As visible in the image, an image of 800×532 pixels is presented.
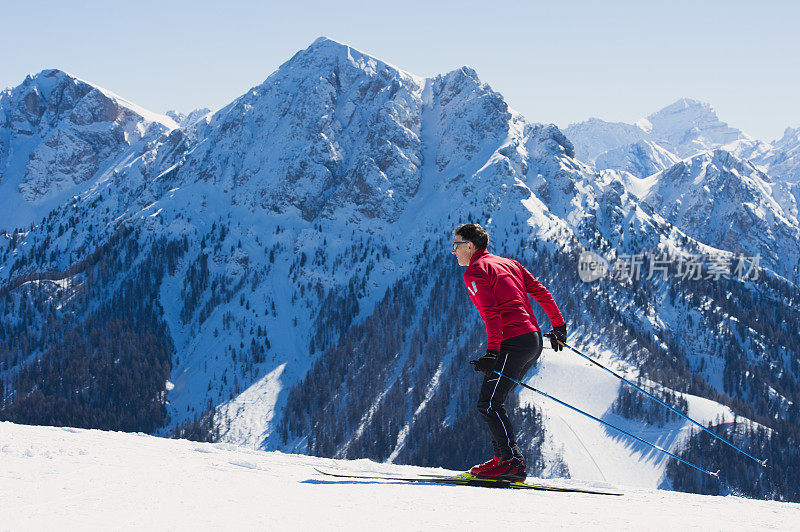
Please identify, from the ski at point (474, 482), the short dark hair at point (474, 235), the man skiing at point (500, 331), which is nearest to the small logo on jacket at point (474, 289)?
the man skiing at point (500, 331)

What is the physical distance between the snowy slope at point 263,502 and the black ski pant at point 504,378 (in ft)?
4.10

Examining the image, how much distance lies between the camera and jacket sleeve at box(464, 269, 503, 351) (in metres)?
10.3

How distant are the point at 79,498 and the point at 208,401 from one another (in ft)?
648

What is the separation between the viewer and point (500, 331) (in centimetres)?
1034

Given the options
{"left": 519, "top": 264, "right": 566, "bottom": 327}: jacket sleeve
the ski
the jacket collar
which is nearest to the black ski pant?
the ski

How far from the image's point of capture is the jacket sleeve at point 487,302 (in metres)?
10.3

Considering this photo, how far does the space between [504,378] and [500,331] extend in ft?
2.64

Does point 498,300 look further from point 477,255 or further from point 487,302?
point 477,255

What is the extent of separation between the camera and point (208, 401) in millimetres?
192000

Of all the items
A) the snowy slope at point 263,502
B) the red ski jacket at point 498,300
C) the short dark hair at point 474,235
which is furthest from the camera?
the short dark hair at point 474,235

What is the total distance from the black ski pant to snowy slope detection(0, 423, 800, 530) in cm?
125

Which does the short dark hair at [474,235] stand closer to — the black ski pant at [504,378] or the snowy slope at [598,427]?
the black ski pant at [504,378]

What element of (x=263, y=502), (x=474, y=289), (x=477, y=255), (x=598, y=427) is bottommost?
(x=598, y=427)

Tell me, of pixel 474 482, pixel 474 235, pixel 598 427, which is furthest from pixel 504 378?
pixel 598 427
